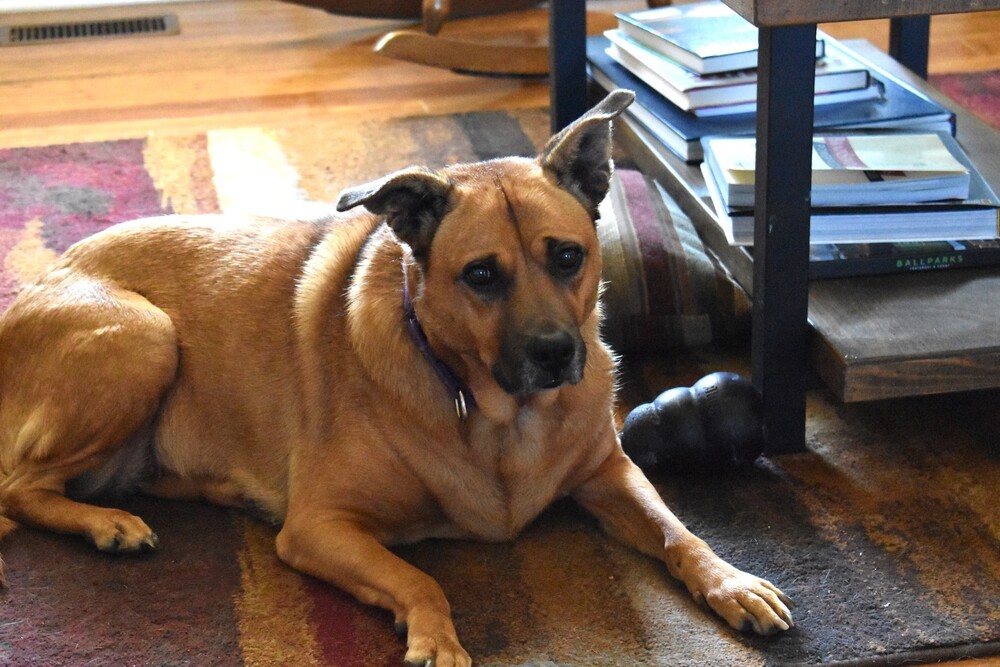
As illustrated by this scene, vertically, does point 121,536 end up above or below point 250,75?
below

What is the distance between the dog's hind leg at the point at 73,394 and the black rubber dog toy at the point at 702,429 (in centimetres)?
81

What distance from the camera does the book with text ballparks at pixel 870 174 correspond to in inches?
81.9

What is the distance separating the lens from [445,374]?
5.84 ft

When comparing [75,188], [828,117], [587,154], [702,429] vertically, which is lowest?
[702,429]

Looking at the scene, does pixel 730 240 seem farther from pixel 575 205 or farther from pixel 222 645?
pixel 222 645

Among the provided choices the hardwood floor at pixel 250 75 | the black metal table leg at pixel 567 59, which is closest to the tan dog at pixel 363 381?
the black metal table leg at pixel 567 59

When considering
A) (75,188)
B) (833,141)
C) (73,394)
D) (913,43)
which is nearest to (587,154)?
(833,141)

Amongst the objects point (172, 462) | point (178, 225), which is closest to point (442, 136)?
point (178, 225)

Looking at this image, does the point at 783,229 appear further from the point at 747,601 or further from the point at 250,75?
the point at 250,75

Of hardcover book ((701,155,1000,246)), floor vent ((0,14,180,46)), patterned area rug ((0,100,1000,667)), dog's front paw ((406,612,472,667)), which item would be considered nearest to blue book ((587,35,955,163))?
hardcover book ((701,155,1000,246))

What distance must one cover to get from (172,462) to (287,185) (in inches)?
51.6

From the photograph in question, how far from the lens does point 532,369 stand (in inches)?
64.4

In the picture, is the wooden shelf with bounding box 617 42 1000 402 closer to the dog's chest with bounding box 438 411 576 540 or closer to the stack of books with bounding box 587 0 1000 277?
the stack of books with bounding box 587 0 1000 277

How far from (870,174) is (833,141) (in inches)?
7.8
